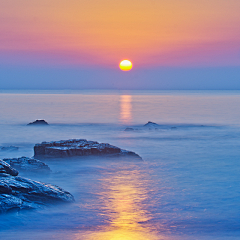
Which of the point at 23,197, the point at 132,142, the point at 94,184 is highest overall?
the point at 132,142

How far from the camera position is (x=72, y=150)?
48.0 feet

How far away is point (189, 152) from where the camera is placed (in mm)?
17656

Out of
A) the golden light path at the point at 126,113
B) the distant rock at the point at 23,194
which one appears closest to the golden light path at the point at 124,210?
the distant rock at the point at 23,194

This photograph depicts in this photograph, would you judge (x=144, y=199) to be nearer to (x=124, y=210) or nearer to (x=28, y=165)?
(x=124, y=210)

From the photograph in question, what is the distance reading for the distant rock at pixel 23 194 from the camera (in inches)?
324

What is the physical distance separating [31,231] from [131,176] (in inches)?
218

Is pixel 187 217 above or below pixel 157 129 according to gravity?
below

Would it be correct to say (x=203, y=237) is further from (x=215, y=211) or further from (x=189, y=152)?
(x=189, y=152)

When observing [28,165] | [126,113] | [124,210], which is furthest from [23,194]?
[126,113]

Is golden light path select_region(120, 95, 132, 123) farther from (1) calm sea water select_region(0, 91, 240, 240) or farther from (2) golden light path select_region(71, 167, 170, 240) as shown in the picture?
(2) golden light path select_region(71, 167, 170, 240)

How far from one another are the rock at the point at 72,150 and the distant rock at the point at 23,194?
523 cm

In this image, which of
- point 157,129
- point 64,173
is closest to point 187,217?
point 64,173

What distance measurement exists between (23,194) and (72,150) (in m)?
6.06

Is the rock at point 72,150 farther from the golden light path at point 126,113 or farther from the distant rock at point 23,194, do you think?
the golden light path at point 126,113
